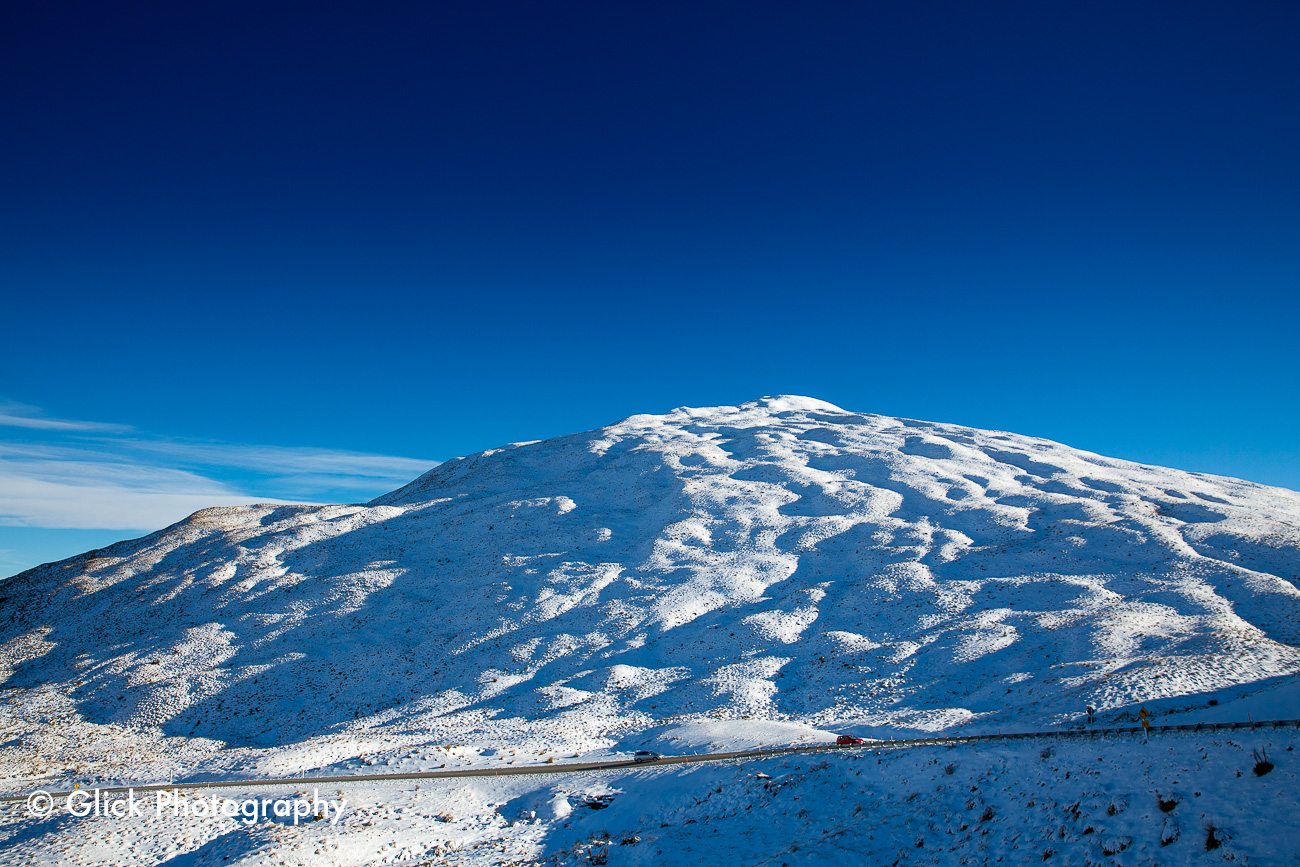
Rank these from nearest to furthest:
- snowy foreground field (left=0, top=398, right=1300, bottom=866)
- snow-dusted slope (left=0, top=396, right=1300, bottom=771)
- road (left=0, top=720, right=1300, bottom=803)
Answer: snowy foreground field (left=0, top=398, right=1300, bottom=866)
road (left=0, top=720, right=1300, bottom=803)
snow-dusted slope (left=0, top=396, right=1300, bottom=771)

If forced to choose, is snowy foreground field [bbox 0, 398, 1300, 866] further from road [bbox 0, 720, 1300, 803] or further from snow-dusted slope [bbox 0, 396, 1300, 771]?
road [bbox 0, 720, 1300, 803]

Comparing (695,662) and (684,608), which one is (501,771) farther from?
(684,608)

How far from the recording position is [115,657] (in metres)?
55.2

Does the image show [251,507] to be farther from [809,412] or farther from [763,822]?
[809,412]

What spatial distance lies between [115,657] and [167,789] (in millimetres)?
33843

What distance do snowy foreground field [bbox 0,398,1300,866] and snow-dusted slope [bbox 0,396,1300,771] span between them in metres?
0.37

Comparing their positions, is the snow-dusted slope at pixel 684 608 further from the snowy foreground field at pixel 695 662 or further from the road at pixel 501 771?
the road at pixel 501 771

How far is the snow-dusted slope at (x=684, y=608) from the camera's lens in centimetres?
4003

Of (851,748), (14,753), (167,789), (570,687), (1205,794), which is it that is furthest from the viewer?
(570,687)

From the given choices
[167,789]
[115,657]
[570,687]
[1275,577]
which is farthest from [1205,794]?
[115,657]

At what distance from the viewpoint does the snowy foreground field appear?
19.6 meters

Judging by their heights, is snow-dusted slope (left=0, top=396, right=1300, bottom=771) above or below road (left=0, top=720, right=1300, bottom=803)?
above

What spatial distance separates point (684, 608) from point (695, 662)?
7.98 meters

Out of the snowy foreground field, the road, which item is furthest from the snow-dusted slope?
the road
